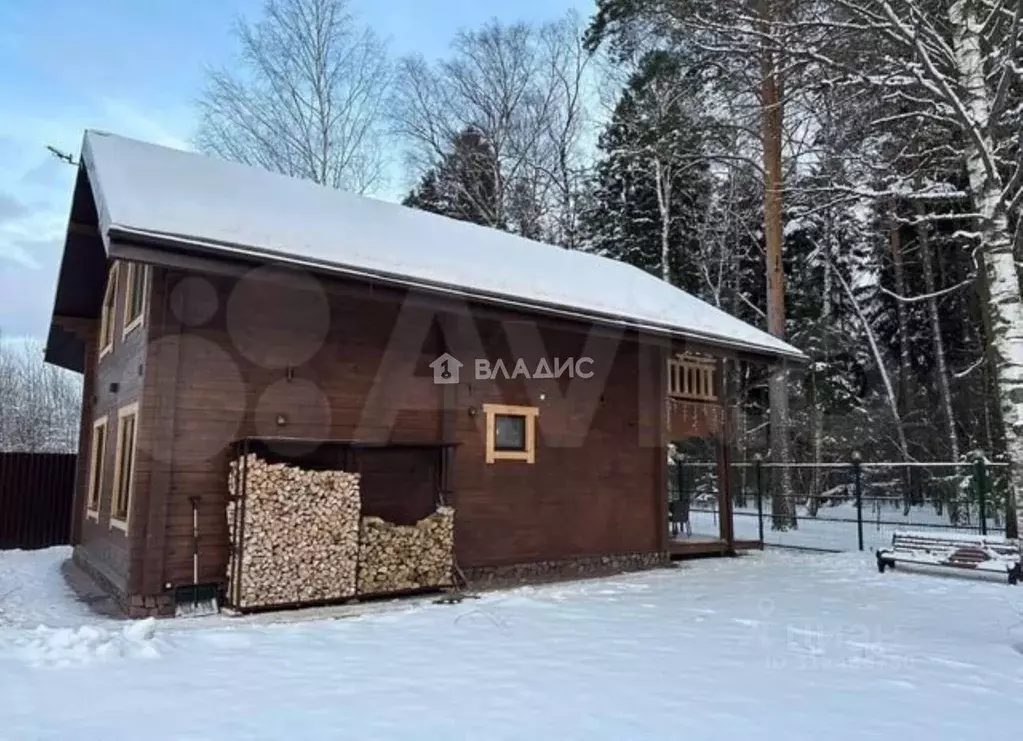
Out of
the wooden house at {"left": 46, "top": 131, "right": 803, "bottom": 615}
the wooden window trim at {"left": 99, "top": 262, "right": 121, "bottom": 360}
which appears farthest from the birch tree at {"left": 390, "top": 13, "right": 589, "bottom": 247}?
the wooden window trim at {"left": 99, "top": 262, "right": 121, "bottom": 360}

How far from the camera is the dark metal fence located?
1112 cm

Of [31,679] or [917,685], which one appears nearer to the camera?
[31,679]

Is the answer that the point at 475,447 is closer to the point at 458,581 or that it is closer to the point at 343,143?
the point at 458,581

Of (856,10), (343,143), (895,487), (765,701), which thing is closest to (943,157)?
(856,10)

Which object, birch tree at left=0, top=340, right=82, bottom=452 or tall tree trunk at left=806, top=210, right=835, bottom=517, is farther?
birch tree at left=0, top=340, right=82, bottom=452

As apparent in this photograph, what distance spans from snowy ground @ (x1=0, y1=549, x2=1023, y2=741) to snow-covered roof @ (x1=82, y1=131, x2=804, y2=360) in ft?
8.98

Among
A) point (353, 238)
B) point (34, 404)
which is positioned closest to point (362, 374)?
point (353, 238)

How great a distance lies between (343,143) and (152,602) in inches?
562

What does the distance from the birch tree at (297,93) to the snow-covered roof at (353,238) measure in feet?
27.9

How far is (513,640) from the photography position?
16.6 ft

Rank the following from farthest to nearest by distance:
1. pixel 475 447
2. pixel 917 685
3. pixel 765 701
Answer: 1. pixel 475 447
2. pixel 917 685
3. pixel 765 701

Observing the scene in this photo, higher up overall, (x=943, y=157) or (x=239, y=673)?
(x=943, y=157)

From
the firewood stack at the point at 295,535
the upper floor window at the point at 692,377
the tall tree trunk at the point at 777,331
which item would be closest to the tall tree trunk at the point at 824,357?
the tall tree trunk at the point at 777,331

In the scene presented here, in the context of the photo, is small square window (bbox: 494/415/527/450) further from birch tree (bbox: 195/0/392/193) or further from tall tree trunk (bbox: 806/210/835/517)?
birch tree (bbox: 195/0/392/193)
